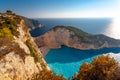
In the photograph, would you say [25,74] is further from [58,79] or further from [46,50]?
[46,50]

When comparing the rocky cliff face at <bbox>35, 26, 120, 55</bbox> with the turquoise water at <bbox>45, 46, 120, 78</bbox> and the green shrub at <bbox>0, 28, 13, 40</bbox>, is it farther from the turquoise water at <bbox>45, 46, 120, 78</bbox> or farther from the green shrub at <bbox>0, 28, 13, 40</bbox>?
the green shrub at <bbox>0, 28, 13, 40</bbox>

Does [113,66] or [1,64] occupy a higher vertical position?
[1,64]

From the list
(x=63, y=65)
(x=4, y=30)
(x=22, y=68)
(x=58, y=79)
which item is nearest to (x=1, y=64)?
(x=22, y=68)

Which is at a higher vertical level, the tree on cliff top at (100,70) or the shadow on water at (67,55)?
the tree on cliff top at (100,70)

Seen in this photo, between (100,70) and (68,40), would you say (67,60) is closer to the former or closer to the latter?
(68,40)

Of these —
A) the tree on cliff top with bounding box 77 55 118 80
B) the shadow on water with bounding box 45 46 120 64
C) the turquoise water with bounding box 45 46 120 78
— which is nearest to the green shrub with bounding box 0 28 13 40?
the tree on cliff top with bounding box 77 55 118 80

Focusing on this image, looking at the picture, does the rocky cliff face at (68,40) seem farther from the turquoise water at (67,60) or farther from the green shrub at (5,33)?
the green shrub at (5,33)

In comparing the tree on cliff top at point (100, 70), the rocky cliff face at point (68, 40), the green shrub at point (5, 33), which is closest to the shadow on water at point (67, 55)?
the rocky cliff face at point (68, 40)

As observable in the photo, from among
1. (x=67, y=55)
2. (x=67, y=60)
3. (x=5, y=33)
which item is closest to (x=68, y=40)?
(x=67, y=55)
